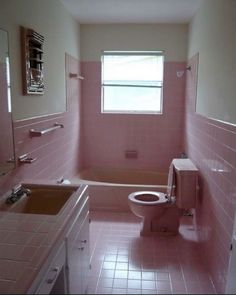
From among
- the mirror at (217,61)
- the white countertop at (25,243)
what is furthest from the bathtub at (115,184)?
the white countertop at (25,243)

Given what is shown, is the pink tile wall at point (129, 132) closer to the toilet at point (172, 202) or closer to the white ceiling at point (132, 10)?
the white ceiling at point (132, 10)

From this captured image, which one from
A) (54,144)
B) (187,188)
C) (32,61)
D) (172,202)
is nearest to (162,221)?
(172,202)

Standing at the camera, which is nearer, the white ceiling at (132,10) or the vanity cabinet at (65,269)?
the vanity cabinet at (65,269)

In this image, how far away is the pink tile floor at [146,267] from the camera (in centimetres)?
64

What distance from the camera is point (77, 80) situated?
12.2 feet

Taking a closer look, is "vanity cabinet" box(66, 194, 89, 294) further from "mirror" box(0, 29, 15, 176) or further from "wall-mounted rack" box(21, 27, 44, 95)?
"wall-mounted rack" box(21, 27, 44, 95)

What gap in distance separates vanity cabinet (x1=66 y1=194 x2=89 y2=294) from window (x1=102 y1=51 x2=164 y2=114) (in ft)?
7.52

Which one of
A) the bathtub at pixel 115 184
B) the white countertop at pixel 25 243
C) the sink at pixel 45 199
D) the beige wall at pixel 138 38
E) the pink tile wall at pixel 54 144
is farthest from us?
the beige wall at pixel 138 38

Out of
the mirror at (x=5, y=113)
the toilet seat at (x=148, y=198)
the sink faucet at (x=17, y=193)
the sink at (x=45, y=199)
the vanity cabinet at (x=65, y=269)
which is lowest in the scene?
the toilet seat at (x=148, y=198)

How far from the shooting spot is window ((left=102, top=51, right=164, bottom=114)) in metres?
3.87

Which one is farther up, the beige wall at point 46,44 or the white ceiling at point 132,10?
the white ceiling at point 132,10

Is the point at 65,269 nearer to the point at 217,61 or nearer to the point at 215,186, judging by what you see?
the point at 215,186

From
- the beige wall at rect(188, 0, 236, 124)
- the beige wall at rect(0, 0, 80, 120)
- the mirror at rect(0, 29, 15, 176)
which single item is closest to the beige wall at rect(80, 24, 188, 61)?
the beige wall at rect(0, 0, 80, 120)

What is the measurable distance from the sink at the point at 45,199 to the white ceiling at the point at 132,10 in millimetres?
1975
